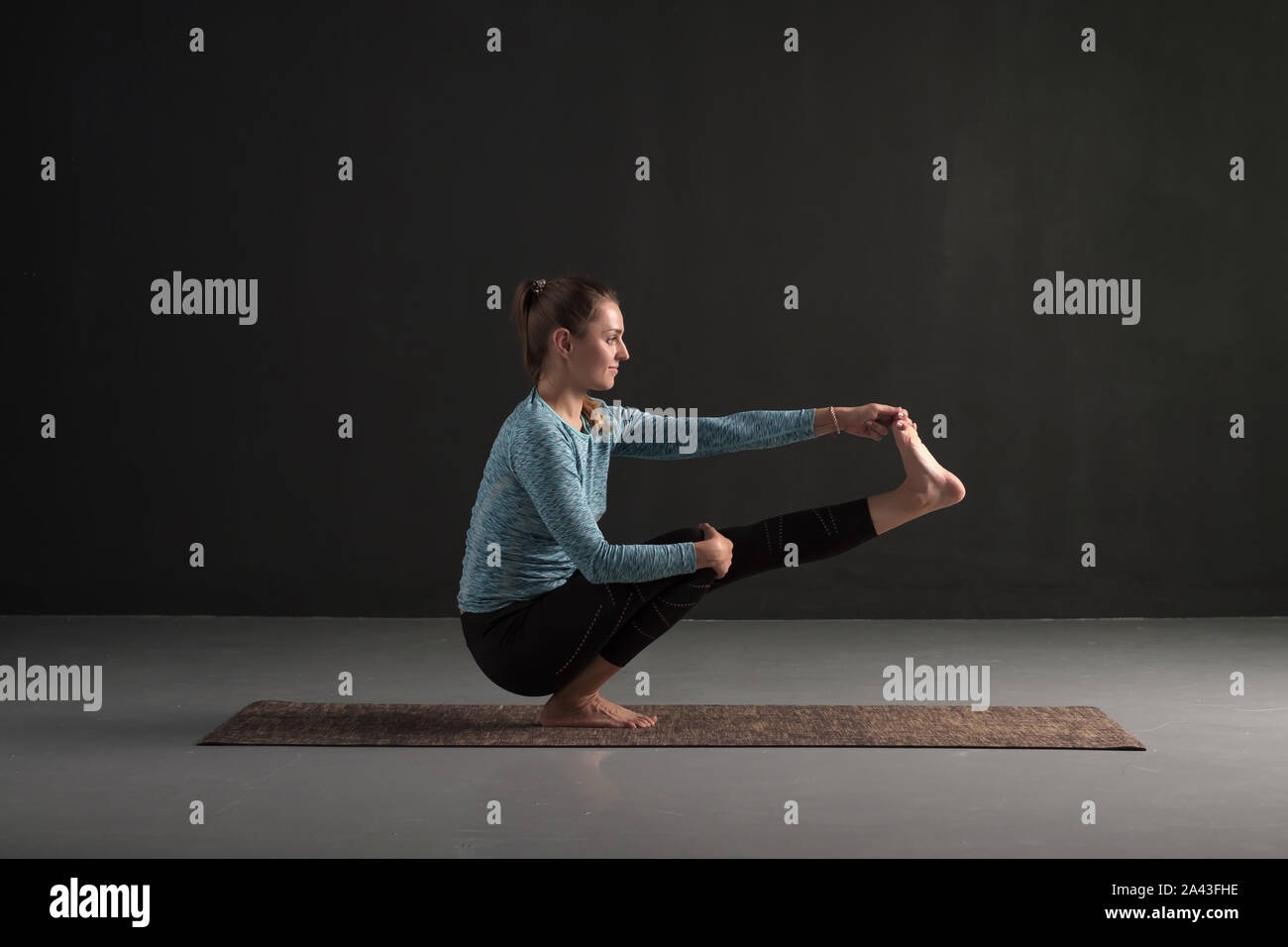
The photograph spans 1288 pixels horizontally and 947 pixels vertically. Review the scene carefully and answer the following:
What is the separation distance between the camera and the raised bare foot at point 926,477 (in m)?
2.80

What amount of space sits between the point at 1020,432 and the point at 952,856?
2910 millimetres

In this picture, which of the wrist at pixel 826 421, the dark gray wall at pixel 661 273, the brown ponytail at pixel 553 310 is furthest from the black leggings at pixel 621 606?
the dark gray wall at pixel 661 273

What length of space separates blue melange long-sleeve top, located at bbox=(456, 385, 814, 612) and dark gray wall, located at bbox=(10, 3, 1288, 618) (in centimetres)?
170

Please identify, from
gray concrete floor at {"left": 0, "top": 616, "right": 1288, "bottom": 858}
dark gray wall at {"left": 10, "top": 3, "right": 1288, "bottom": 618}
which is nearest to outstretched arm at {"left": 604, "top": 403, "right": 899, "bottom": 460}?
gray concrete floor at {"left": 0, "top": 616, "right": 1288, "bottom": 858}

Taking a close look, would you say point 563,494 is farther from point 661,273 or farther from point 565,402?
point 661,273

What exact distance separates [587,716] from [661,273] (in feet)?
6.99

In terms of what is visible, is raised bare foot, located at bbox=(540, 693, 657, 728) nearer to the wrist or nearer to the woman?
the woman

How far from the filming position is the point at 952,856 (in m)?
2.04

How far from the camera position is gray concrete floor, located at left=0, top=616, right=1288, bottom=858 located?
213cm

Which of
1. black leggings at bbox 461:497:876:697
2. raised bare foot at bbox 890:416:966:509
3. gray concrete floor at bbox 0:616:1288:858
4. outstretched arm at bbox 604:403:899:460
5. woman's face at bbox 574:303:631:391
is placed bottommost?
gray concrete floor at bbox 0:616:1288:858

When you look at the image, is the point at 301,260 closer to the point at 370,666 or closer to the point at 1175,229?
the point at 370,666

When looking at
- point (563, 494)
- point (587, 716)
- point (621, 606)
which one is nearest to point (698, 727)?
point (587, 716)

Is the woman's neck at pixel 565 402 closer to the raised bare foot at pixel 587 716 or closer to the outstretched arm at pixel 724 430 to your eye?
the outstretched arm at pixel 724 430

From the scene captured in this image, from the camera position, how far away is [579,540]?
267 cm
